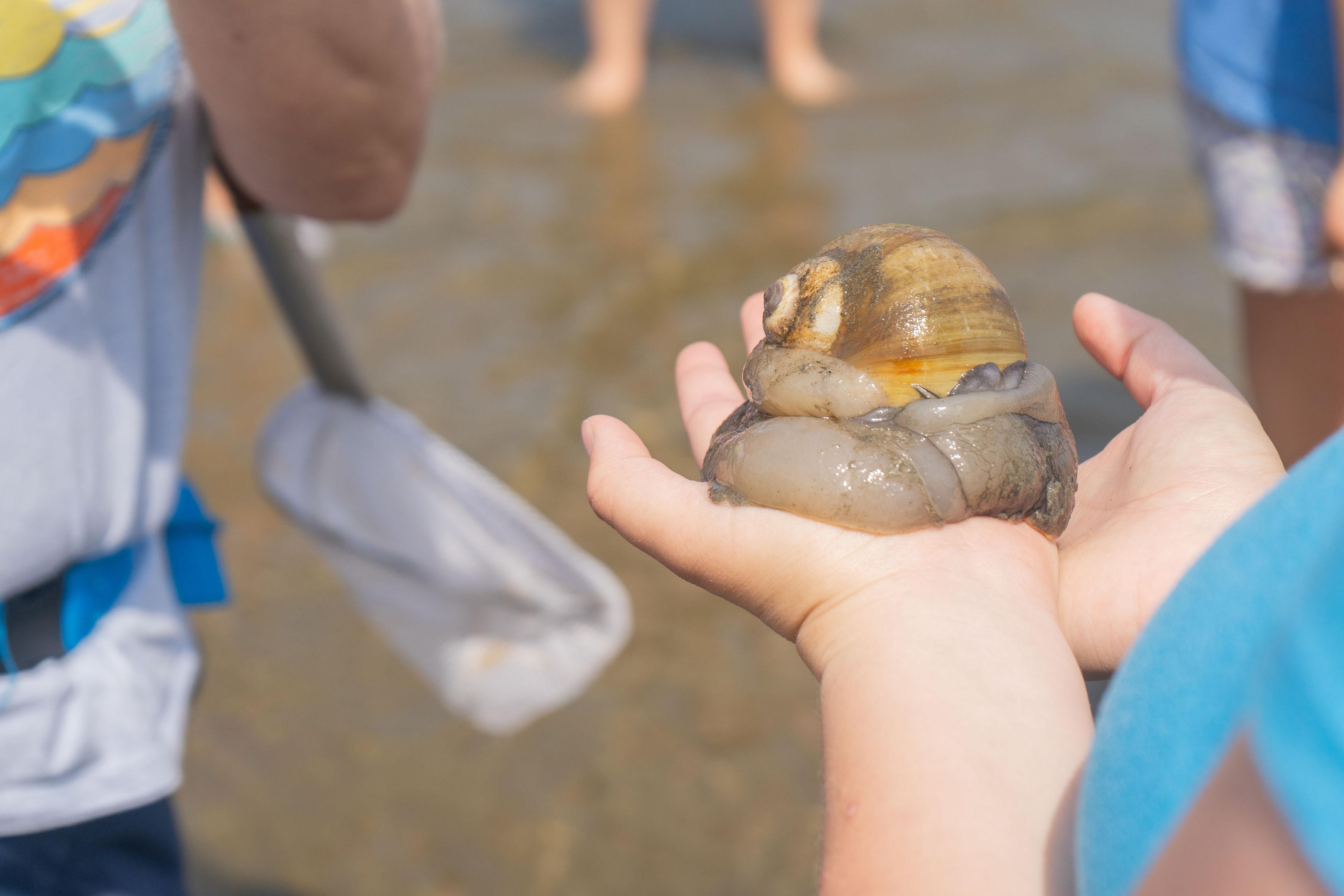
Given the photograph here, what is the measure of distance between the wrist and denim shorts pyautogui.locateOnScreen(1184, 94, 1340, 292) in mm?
1657

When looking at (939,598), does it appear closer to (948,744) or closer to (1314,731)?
(948,744)

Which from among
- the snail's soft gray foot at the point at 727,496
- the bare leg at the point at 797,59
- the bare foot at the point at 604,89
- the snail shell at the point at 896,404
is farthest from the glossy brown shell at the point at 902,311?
the bare leg at the point at 797,59

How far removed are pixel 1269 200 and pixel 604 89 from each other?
14.9ft

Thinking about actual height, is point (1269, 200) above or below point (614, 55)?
above

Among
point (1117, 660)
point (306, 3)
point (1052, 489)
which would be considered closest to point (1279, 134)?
point (1052, 489)

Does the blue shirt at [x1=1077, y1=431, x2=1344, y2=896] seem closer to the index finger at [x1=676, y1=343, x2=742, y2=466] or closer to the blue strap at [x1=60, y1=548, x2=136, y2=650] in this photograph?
the index finger at [x1=676, y1=343, x2=742, y2=466]

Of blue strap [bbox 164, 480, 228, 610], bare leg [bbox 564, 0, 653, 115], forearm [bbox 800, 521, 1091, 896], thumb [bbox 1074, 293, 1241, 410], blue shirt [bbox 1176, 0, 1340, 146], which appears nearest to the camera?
forearm [bbox 800, 521, 1091, 896]

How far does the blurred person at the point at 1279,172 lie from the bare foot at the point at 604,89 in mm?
3995

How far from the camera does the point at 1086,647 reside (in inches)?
62.2

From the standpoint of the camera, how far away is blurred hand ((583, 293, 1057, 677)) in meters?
1.40

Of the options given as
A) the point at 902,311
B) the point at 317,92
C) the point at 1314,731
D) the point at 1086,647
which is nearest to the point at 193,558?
the point at 317,92

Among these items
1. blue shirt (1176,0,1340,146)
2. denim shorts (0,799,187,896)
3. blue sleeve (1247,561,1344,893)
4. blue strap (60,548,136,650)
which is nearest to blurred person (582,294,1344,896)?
blue sleeve (1247,561,1344,893)

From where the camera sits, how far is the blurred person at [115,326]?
161cm

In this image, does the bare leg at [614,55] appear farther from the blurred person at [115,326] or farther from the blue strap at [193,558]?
the blue strap at [193,558]
